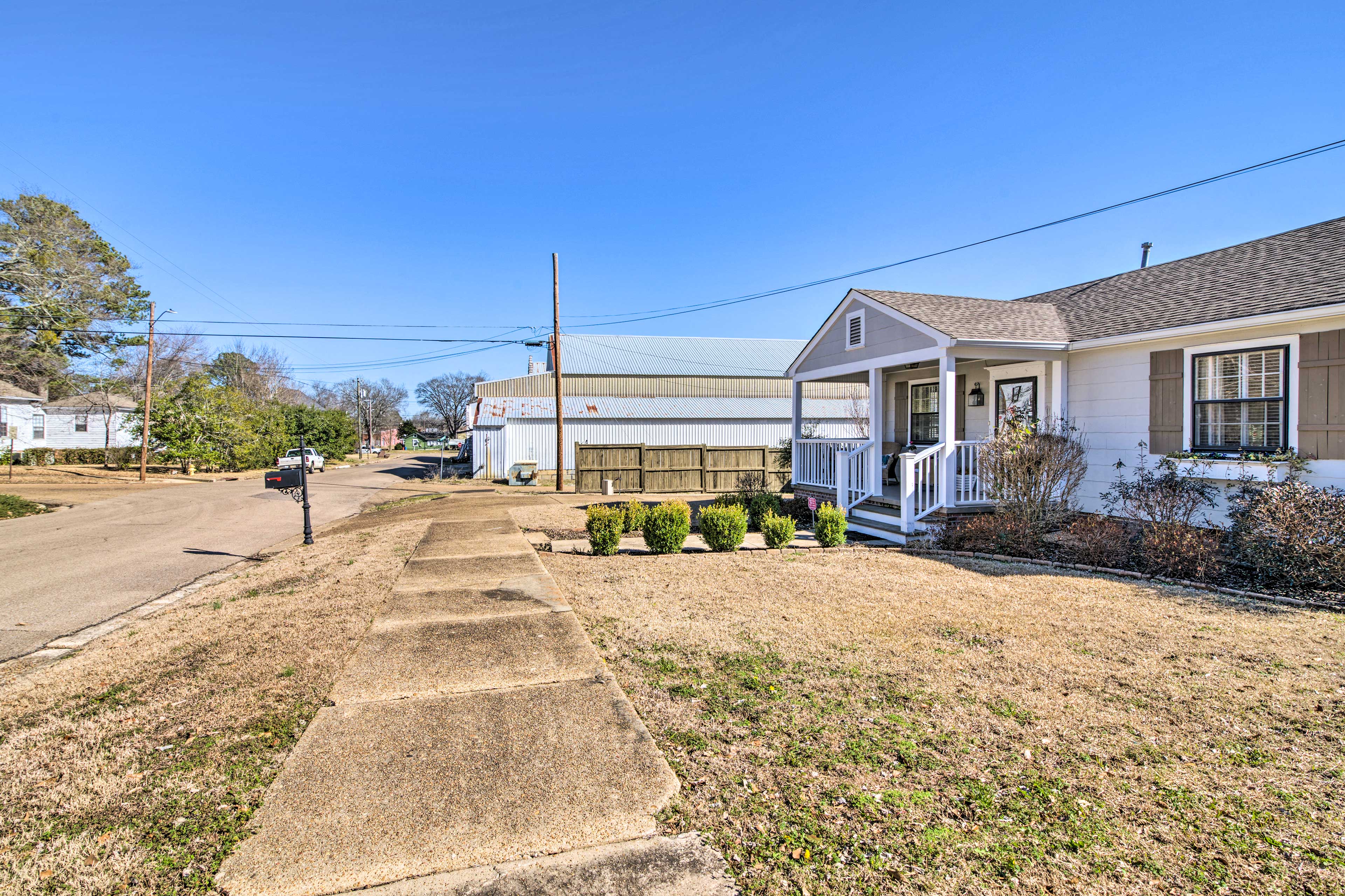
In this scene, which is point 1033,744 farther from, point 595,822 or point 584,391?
point 584,391

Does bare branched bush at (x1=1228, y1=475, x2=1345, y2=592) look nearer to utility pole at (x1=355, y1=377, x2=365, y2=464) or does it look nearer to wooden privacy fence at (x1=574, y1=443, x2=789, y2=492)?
wooden privacy fence at (x1=574, y1=443, x2=789, y2=492)

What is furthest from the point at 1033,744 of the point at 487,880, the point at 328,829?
the point at 328,829

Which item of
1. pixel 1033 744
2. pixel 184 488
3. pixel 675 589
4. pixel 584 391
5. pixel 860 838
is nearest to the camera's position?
pixel 860 838

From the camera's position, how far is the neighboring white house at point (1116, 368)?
7.14 meters

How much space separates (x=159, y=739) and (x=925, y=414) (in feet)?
41.6

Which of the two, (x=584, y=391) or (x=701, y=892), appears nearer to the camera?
(x=701, y=892)

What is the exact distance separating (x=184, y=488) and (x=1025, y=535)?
24790 mm

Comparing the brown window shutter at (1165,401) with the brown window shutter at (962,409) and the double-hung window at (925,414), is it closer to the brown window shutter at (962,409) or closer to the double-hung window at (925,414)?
the brown window shutter at (962,409)

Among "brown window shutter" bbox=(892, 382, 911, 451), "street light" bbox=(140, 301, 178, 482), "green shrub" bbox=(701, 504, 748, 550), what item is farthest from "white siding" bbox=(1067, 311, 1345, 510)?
"street light" bbox=(140, 301, 178, 482)

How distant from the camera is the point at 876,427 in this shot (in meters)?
10.7

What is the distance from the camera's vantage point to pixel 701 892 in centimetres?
212

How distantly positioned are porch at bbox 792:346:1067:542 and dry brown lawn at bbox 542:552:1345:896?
3.35 metres

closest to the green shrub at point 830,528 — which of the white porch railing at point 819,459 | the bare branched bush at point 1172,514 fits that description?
the white porch railing at point 819,459

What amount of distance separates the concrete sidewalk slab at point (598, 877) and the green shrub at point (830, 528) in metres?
6.74
